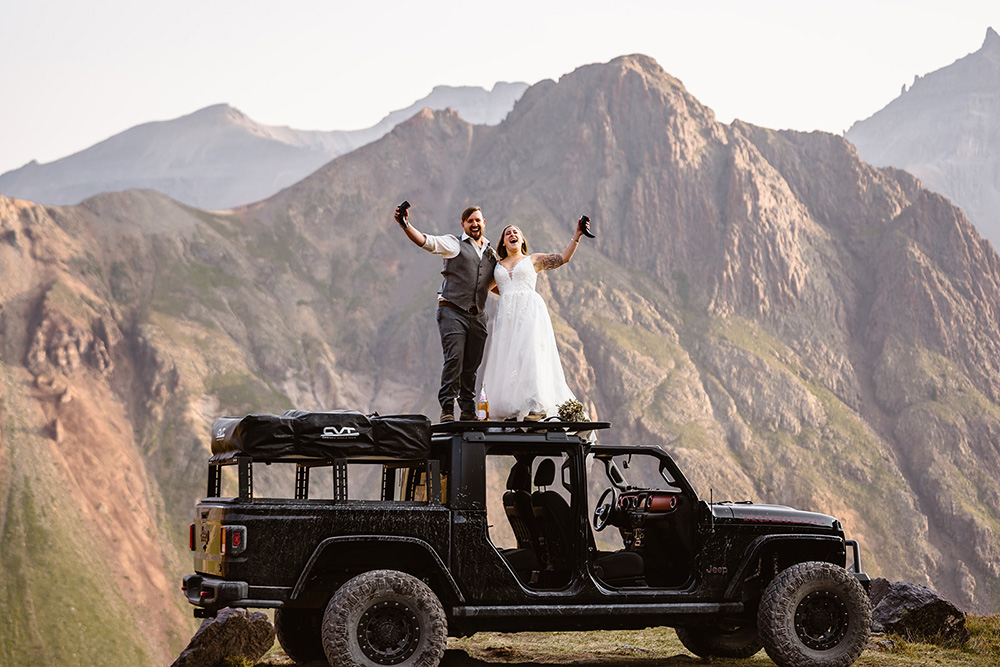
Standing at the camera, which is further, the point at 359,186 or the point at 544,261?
the point at 359,186

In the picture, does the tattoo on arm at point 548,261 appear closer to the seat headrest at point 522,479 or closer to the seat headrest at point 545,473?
the seat headrest at point 522,479

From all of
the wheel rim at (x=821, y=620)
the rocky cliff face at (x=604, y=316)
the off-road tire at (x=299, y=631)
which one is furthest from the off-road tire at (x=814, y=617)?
the rocky cliff face at (x=604, y=316)

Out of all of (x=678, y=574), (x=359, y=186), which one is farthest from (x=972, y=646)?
(x=359, y=186)

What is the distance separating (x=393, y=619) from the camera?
30.6 ft

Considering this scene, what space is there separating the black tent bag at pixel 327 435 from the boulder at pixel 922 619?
7.72 metres

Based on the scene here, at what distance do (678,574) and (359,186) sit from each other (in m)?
127

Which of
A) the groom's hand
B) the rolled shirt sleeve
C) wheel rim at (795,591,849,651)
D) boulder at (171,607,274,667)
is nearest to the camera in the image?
wheel rim at (795,591,849,651)

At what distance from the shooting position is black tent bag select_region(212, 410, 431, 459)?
9.20 metres

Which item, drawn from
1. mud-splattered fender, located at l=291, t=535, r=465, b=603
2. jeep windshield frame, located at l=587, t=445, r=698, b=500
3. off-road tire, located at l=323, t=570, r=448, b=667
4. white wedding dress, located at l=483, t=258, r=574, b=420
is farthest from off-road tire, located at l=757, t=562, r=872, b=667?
white wedding dress, located at l=483, t=258, r=574, b=420

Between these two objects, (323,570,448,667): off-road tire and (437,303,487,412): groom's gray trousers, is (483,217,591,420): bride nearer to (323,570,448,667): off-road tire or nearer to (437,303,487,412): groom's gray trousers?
(437,303,487,412): groom's gray trousers

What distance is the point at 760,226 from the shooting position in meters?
116

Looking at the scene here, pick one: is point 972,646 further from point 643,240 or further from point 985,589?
point 643,240

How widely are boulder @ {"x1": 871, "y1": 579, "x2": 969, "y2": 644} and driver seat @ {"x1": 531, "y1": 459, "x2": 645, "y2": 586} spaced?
5.23 meters

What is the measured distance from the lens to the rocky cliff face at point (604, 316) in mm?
87438
